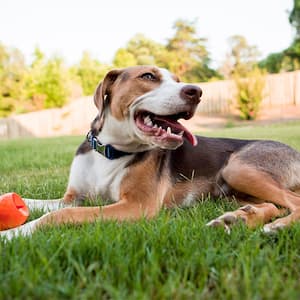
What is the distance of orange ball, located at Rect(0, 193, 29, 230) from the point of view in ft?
8.89

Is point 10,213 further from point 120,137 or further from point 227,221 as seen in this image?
point 227,221

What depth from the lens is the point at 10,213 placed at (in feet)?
8.92

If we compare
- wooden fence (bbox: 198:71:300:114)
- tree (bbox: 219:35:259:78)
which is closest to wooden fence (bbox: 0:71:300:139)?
wooden fence (bbox: 198:71:300:114)

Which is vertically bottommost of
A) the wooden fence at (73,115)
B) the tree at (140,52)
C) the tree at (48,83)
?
the wooden fence at (73,115)

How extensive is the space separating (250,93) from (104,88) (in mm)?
24372

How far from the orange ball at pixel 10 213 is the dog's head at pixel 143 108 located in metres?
1.13

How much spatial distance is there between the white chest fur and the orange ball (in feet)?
2.79

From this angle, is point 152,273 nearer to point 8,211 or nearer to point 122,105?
point 8,211

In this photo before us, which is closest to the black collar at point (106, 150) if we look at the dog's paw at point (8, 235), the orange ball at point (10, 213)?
the orange ball at point (10, 213)

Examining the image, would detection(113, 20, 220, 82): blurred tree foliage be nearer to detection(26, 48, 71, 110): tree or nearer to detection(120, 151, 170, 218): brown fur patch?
detection(26, 48, 71, 110): tree

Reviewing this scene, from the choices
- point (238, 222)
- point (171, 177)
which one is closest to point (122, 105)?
point (171, 177)

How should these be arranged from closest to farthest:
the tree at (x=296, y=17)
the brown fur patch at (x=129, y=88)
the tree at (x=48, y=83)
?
1. the brown fur patch at (x=129, y=88)
2. the tree at (x=48, y=83)
3. the tree at (x=296, y=17)

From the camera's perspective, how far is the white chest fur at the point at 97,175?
3475mm

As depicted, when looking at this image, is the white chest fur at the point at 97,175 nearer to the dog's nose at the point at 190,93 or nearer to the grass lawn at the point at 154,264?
the dog's nose at the point at 190,93
